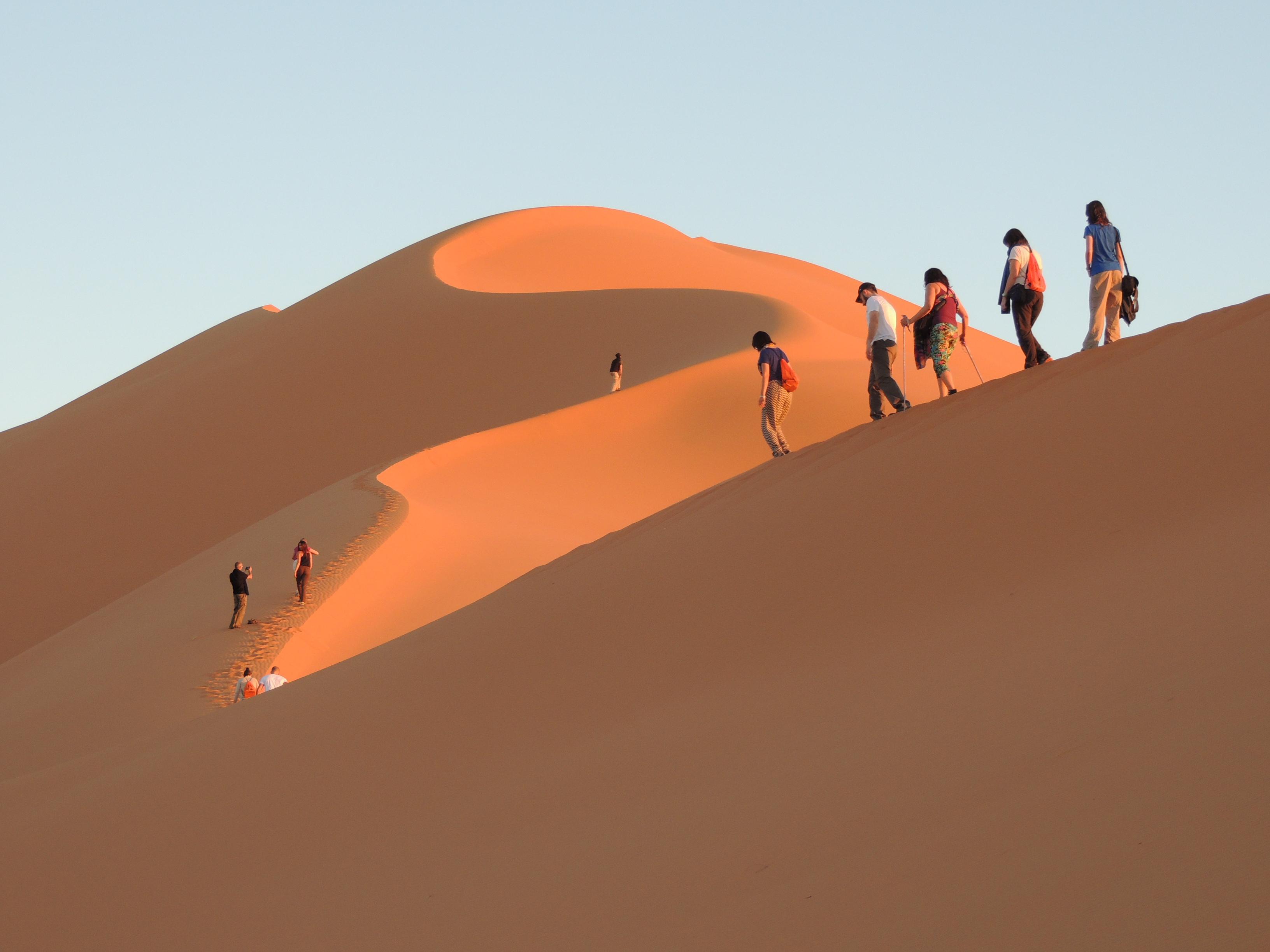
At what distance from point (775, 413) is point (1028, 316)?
8.00 ft

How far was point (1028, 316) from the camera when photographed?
27.3 feet

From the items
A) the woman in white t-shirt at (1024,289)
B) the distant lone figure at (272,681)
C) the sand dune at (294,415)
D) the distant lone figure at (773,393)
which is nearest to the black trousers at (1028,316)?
the woman in white t-shirt at (1024,289)

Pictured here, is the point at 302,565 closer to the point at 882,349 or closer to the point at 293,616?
the point at 293,616

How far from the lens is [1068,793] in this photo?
315 cm

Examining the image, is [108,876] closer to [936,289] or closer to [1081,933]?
[1081,933]

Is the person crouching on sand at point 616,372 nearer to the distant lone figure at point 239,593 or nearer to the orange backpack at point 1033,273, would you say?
the distant lone figure at point 239,593

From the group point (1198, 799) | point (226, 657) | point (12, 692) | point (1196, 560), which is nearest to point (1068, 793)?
point (1198, 799)

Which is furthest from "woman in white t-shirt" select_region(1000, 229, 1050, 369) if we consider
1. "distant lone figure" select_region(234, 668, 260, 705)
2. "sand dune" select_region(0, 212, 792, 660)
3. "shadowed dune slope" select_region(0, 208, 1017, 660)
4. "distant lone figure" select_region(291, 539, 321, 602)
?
"sand dune" select_region(0, 212, 792, 660)

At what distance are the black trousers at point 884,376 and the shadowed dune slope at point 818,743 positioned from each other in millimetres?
1047

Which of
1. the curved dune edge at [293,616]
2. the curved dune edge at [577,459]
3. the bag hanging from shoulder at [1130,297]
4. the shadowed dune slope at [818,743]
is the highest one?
the curved dune edge at [577,459]

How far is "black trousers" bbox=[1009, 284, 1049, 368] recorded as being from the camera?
8.26m

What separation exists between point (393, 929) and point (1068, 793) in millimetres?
2161

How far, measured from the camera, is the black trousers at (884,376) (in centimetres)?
874

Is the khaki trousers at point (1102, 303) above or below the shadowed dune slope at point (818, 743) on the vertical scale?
above
